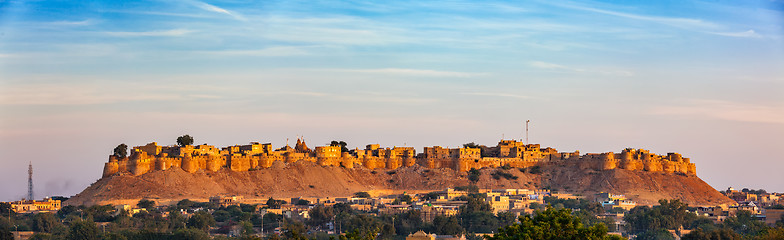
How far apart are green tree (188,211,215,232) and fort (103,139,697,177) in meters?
18.3

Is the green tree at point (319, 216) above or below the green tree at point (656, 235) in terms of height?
above

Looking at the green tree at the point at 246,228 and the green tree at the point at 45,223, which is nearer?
the green tree at the point at 246,228

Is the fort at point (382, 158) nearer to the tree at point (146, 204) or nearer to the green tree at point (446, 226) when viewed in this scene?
the tree at point (146, 204)

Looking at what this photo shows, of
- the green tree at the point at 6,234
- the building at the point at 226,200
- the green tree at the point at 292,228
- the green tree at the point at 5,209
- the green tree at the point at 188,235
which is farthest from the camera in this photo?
the building at the point at 226,200

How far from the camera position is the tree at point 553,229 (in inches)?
2261

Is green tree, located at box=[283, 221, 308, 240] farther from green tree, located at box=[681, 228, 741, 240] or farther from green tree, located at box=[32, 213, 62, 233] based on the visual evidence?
green tree, located at box=[681, 228, 741, 240]

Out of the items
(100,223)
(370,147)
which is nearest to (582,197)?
(370,147)

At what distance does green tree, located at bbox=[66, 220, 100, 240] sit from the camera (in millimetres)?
106625

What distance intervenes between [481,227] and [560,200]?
22942mm

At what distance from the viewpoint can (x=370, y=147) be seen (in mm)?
153250

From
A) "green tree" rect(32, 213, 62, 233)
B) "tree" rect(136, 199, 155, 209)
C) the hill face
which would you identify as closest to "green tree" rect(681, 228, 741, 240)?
the hill face

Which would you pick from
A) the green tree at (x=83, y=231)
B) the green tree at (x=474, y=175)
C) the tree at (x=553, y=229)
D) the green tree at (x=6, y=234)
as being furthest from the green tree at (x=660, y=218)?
the tree at (x=553, y=229)

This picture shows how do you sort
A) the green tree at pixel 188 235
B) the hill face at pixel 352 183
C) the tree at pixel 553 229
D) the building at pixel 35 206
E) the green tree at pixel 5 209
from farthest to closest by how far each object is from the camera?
the building at pixel 35 206 < the hill face at pixel 352 183 < the green tree at pixel 5 209 < the green tree at pixel 188 235 < the tree at pixel 553 229

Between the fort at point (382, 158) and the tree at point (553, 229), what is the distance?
8098 centimetres
